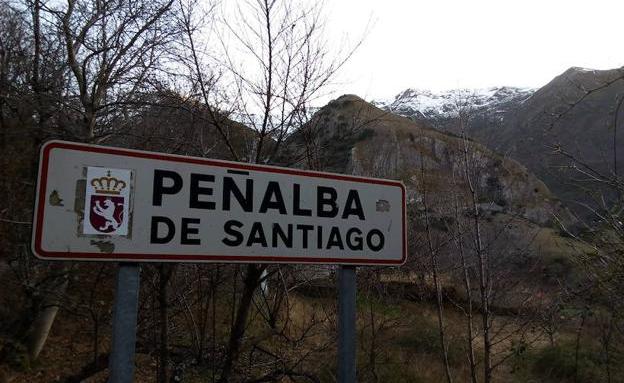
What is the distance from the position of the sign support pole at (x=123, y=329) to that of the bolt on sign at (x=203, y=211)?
4.1 inches

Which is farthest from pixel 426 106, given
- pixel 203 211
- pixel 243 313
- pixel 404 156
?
pixel 203 211

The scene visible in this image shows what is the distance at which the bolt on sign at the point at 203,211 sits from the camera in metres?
1.65

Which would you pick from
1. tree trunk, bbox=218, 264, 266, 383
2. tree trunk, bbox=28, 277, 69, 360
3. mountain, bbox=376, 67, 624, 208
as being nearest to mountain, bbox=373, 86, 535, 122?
mountain, bbox=376, 67, 624, 208

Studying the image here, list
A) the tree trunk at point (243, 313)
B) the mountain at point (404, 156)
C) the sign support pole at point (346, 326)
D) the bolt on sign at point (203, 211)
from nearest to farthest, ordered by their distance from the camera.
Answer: the bolt on sign at point (203, 211), the sign support pole at point (346, 326), the tree trunk at point (243, 313), the mountain at point (404, 156)

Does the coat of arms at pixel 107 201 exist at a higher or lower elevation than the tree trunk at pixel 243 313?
higher

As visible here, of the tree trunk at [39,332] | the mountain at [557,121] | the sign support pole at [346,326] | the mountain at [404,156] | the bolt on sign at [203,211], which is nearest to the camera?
the bolt on sign at [203,211]

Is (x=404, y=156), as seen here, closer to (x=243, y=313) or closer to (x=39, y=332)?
(x=243, y=313)

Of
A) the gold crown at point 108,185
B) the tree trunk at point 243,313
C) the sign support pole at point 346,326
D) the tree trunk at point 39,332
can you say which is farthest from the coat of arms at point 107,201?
the tree trunk at point 39,332

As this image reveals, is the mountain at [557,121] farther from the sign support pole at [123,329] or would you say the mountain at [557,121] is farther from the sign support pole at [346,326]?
the sign support pole at [123,329]

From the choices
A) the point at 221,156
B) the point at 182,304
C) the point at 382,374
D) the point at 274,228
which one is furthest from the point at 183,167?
the point at 382,374

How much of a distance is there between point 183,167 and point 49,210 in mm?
525

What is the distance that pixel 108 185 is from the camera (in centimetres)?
173

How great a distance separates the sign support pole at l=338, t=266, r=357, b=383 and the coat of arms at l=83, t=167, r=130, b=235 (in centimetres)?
105

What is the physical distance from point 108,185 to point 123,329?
1.73ft
